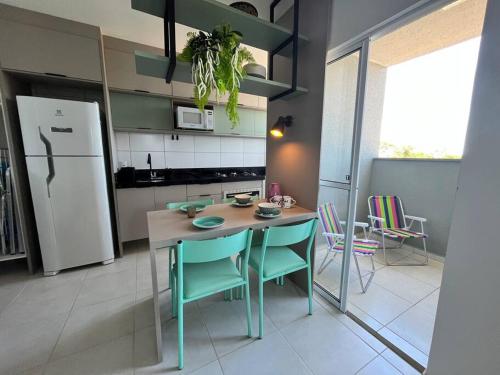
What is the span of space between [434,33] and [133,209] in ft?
12.6

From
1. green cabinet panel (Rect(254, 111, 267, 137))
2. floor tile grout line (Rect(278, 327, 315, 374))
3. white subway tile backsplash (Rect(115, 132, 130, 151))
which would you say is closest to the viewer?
floor tile grout line (Rect(278, 327, 315, 374))

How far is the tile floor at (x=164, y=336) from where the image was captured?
1.20 m

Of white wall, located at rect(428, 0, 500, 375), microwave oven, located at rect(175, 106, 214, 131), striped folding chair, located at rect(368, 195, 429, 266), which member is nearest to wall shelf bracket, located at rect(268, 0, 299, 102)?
white wall, located at rect(428, 0, 500, 375)

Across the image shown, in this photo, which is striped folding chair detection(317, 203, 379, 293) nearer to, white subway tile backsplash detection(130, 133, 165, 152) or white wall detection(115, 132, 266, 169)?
white wall detection(115, 132, 266, 169)

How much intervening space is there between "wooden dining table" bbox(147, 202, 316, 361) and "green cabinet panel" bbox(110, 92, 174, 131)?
1652 mm

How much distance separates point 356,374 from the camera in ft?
3.80

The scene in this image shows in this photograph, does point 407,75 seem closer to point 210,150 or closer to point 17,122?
point 210,150

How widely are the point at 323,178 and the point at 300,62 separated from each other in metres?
1.02

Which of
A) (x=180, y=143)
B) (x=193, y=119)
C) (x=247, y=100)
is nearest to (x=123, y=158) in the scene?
A: (x=180, y=143)

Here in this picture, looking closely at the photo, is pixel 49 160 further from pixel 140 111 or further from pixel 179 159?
pixel 179 159

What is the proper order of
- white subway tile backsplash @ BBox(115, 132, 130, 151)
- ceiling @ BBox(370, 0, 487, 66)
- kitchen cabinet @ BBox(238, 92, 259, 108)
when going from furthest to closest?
kitchen cabinet @ BBox(238, 92, 259, 108) → white subway tile backsplash @ BBox(115, 132, 130, 151) → ceiling @ BBox(370, 0, 487, 66)

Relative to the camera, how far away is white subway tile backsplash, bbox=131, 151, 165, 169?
2.92m

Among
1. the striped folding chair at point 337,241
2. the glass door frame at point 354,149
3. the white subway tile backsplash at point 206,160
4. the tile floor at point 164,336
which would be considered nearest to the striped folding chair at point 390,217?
the striped folding chair at point 337,241

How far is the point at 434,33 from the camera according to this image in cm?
206
